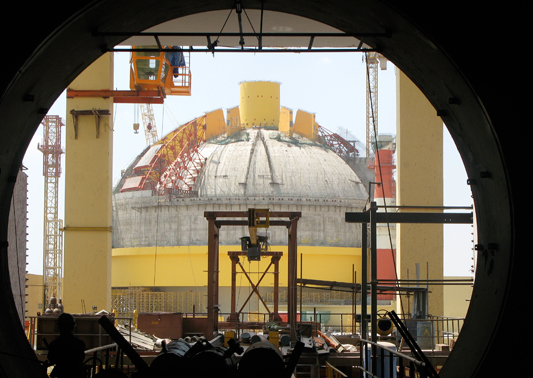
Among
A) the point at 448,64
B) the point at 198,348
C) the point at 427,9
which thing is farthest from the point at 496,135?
the point at 198,348

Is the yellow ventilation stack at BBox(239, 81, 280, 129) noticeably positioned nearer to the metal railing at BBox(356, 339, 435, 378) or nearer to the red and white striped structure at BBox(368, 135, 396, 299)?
the red and white striped structure at BBox(368, 135, 396, 299)

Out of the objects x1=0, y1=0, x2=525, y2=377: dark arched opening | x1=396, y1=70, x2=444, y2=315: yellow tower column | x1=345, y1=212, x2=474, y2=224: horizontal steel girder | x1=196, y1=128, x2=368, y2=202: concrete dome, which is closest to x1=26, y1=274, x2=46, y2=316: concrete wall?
x1=196, y1=128, x2=368, y2=202: concrete dome

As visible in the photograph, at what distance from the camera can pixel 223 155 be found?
4928 cm

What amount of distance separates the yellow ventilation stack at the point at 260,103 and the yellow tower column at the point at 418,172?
36823 mm

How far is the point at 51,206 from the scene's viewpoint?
63.2 meters

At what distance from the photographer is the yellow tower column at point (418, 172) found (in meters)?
20.3

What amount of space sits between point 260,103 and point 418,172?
37.8m

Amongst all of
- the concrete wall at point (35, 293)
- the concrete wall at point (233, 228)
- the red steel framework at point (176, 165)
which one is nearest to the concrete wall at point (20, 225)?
the concrete wall at point (35, 293)

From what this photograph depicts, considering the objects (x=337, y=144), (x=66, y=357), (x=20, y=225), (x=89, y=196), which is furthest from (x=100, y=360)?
(x=337, y=144)

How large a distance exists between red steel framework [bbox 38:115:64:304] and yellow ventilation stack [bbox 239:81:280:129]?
2094cm

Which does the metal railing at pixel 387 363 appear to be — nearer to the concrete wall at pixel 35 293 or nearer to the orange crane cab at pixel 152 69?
the orange crane cab at pixel 152 69

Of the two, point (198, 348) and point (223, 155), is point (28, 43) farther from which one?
point (223, 155)

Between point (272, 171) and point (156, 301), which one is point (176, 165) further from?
point (156, 301)

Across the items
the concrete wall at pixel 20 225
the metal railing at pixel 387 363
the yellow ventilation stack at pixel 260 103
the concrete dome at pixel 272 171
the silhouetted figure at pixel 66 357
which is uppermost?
the yellow ventilation stack at pixel 260 103
